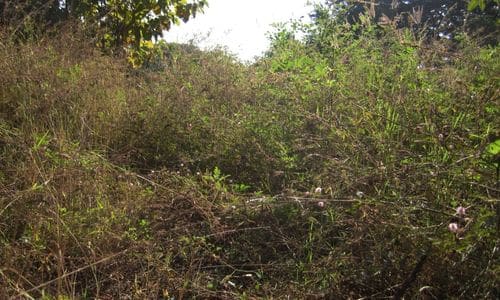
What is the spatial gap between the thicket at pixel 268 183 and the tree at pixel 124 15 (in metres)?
1.29

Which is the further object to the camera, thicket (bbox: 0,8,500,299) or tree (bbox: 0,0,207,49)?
tree (bbox: 0,0,207,49)

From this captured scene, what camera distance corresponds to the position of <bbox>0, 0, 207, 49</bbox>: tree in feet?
15.5

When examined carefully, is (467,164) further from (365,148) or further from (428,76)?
(428,76)

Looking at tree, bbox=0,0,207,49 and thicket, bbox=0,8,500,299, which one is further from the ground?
tree, bbox=0,0,207,49

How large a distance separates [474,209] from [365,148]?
0.59m

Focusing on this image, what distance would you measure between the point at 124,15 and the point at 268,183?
10.1 feet

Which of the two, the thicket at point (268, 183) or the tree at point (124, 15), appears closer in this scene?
the thicket at point (268, 183)

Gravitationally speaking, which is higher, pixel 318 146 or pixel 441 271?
pixel 318 146

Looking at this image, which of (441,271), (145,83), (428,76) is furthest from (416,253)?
(145,83)

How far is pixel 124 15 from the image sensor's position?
4883mm

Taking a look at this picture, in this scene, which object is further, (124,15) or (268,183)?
(124,15)

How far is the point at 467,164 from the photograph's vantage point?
178cm

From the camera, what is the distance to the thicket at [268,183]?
1.74 metres

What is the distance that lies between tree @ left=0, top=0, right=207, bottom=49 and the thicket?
4.24ft
